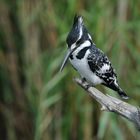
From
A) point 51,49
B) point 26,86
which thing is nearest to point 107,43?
point 51,49

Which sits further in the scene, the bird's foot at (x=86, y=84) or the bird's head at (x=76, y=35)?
the bird's foot at (x=86, y=84)

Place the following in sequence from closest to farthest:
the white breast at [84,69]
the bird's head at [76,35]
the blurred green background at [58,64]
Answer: the bird's head at [76,35]
the white breast at [84,69]
the blurred green background at [58,64]

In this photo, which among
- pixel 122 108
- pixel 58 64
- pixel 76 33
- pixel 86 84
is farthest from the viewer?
pixel 58 64

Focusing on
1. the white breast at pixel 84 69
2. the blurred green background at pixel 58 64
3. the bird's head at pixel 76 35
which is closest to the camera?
the bird's head at pixel 76 35

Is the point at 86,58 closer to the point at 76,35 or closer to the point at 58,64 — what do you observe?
the point at 76,35

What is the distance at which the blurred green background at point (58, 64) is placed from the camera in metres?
3.26

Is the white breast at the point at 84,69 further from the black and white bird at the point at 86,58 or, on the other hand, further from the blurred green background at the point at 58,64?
the blurred green background at the point at 58,64

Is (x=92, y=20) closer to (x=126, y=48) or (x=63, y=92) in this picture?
(x=126, y=48)

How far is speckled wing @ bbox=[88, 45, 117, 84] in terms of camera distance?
2.20 m

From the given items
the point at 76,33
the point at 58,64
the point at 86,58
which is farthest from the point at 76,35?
the point at 58,64

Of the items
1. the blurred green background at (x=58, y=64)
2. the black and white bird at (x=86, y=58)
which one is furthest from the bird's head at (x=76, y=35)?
the blurred green background at (x=58, y=64)

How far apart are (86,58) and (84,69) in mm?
39

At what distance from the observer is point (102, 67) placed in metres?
2.23

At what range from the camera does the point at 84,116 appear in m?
3.45
